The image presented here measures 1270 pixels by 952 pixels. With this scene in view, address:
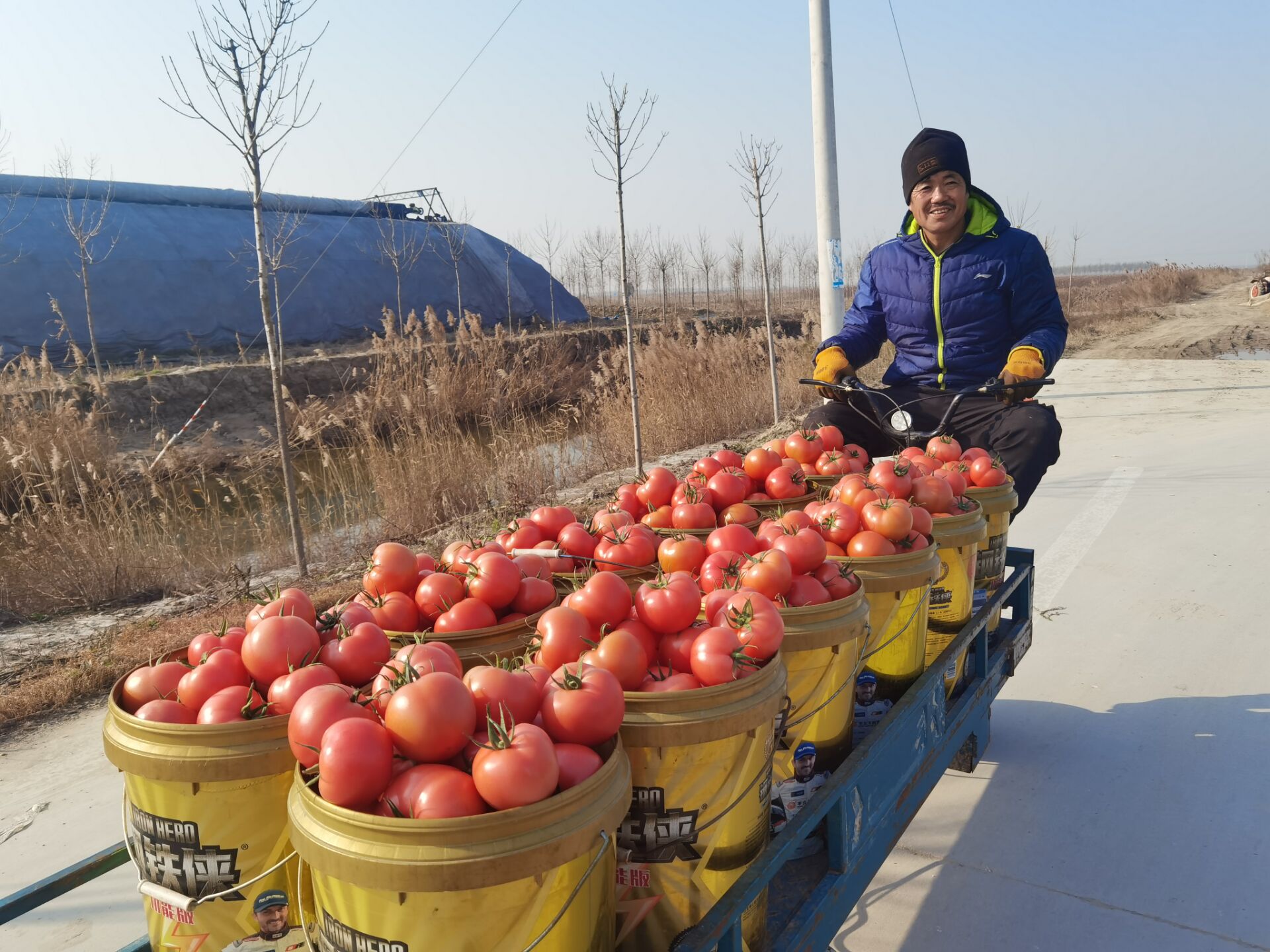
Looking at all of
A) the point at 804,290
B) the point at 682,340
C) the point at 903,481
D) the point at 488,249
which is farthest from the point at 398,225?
the point at 804,290

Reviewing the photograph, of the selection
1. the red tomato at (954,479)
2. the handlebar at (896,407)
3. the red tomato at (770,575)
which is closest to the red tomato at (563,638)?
the red tomato at (770,575)

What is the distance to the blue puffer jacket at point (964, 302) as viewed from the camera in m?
4.02

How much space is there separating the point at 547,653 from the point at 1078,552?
5.52 metres

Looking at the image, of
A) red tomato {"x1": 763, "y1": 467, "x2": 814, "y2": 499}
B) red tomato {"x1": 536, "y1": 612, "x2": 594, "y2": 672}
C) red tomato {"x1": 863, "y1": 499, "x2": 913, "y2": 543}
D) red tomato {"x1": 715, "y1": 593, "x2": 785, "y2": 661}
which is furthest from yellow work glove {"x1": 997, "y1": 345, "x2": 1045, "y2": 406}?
red tomato {"x1": 536, "y1": 612, "x2": 594, "y2": 672}

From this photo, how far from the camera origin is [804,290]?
6750 cm

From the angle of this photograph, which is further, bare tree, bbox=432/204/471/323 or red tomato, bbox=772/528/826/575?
bare tree, bbox=432/204/471/323

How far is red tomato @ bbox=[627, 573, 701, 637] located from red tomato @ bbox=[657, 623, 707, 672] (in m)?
0.02

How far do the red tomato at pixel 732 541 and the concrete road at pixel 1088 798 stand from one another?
4.01 feet

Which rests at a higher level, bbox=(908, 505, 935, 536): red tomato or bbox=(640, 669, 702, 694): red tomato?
bbox=(908, 505, 935, 536): red tomato

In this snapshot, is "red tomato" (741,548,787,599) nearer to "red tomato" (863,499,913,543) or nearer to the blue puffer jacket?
"red tomato" (863,499,913,543)

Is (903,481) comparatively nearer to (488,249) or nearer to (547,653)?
(547,653)

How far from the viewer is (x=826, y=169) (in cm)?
925

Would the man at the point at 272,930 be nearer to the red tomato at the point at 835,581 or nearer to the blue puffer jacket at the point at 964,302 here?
the red tomato at the point at 835,581

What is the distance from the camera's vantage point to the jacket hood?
13.4 feet
